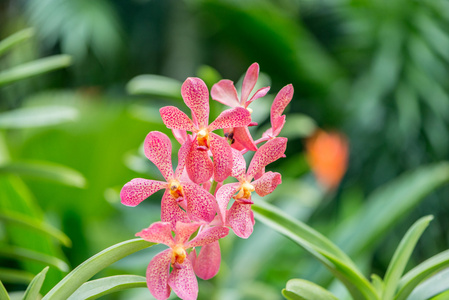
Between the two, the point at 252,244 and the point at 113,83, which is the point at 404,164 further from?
the point at 113,83

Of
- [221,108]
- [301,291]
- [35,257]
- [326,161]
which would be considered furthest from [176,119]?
[326,161]

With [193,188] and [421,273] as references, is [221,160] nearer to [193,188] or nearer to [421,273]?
[193,188]

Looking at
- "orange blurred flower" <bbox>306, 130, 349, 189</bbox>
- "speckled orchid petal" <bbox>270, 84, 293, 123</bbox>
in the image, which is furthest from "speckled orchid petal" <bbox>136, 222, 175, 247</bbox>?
"orange blurred flower" <bbox>306, 130, 349, 189</bbox>

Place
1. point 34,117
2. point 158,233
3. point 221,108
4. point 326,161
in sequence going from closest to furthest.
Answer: point 158,233 < point 34,117 < point 221,108 < point 326,161

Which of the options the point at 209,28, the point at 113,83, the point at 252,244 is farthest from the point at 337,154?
the point at 113,83

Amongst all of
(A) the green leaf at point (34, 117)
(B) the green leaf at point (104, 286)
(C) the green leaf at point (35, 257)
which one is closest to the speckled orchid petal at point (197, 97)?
(B) the green leaf at point (104, 286)

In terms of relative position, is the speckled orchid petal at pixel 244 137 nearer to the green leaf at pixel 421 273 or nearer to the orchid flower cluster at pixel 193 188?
the orchid flower cluster at pixel 193 188
